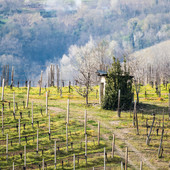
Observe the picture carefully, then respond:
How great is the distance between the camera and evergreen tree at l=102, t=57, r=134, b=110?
3669 cm

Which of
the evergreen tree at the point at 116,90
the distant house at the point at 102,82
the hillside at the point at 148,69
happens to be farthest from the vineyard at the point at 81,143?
the hillside at the point at 148,69

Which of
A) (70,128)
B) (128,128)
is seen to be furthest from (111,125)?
(70,128)

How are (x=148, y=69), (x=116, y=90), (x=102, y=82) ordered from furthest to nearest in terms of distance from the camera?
(x=148, y=69)
(x=102, y=82)
(x=116, y=90)

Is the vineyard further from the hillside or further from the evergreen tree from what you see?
the hillside

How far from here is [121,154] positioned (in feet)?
68.7

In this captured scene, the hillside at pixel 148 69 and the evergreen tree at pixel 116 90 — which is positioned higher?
the hillside at pixel 148 69

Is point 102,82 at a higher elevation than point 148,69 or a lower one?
lower

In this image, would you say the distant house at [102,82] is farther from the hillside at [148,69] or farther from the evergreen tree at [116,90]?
the hillside at [148,69]

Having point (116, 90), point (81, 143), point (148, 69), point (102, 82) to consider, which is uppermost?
point (148, 69)

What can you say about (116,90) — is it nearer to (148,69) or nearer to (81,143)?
(81,143)

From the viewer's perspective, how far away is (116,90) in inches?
1442

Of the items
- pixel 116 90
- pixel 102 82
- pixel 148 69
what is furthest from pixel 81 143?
pixel 148 69

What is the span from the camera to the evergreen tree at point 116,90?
36688 millimetres

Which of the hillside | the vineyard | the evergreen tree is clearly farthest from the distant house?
the hillside
